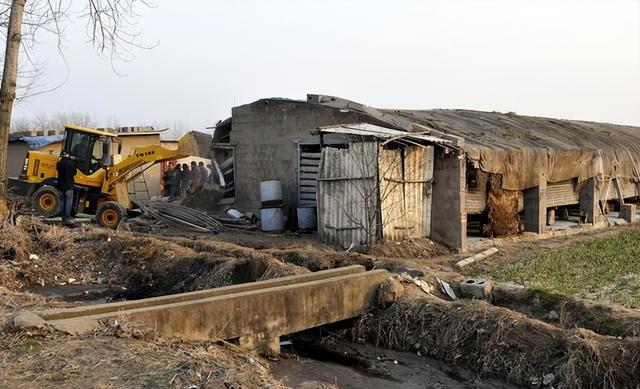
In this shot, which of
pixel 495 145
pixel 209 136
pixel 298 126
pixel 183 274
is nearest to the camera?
pixel 183 274

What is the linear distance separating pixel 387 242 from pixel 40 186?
10.4 meters

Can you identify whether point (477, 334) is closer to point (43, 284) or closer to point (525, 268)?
point (525, 268)

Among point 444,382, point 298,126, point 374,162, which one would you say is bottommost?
point 444,382

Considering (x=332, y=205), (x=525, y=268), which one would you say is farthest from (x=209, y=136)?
(x=525, y=268)

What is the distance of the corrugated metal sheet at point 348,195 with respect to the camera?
1357 cm

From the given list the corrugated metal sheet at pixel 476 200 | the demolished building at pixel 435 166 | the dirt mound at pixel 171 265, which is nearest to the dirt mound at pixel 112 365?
the dirt mound at pixel 171 265

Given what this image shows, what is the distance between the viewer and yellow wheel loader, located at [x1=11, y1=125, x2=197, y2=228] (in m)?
16.9

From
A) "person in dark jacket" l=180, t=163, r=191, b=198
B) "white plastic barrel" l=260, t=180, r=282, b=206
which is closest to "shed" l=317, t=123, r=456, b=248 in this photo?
"white plastic barrel" l=260, t=180, r=282, b=206

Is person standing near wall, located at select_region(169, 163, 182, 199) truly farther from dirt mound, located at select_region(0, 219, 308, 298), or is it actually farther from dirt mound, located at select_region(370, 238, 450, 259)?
dirt mound, located at select_region(370, 238, 450, 259)

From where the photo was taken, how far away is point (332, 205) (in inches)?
565

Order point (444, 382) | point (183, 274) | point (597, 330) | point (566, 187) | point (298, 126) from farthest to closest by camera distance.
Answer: point (566, 187)
point (298, 126)
point (183, 274)
point (597, 330)
point (444, 382)

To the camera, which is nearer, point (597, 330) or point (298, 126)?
point (597, 330)

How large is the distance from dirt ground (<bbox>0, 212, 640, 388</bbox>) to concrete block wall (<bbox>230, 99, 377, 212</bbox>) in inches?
→ 201

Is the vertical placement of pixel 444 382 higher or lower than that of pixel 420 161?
lower
